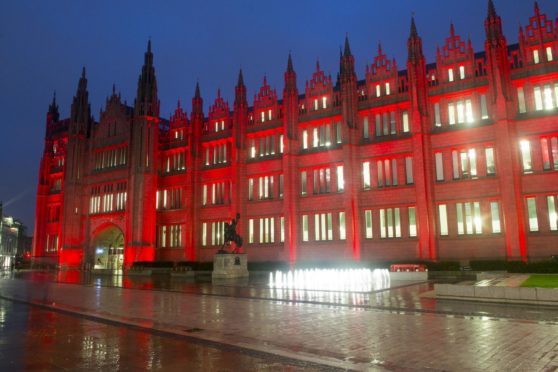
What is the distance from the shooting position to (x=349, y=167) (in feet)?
133

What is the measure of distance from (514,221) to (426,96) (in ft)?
43.0

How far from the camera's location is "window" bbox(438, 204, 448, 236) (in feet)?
121

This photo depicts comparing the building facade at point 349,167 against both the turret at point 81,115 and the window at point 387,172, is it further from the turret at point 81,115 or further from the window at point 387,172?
the turret at point 81,115

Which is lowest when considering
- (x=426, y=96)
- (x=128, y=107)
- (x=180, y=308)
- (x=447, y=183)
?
(x=180, y=308)

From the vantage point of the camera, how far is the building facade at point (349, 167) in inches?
1351

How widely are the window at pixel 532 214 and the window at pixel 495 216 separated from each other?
7.15ft

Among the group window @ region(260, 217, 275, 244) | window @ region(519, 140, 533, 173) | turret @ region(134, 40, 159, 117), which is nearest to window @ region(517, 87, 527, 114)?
window @ region(519, 140, 533, 173)

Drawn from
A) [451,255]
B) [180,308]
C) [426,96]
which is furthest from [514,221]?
[180,308]

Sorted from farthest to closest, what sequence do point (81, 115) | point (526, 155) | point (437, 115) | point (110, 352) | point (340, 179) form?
point (81, 115) → point (340, 179) → point (437, 115) → point (526, 155) → point (110, 352)

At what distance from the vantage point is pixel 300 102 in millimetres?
46531

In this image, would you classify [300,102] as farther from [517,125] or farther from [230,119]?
[517,125]

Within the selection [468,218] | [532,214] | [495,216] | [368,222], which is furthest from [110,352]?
[532,214]

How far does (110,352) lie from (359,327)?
6085 mm

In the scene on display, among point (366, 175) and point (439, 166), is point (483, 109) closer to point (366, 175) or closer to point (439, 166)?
point (439, 166)
